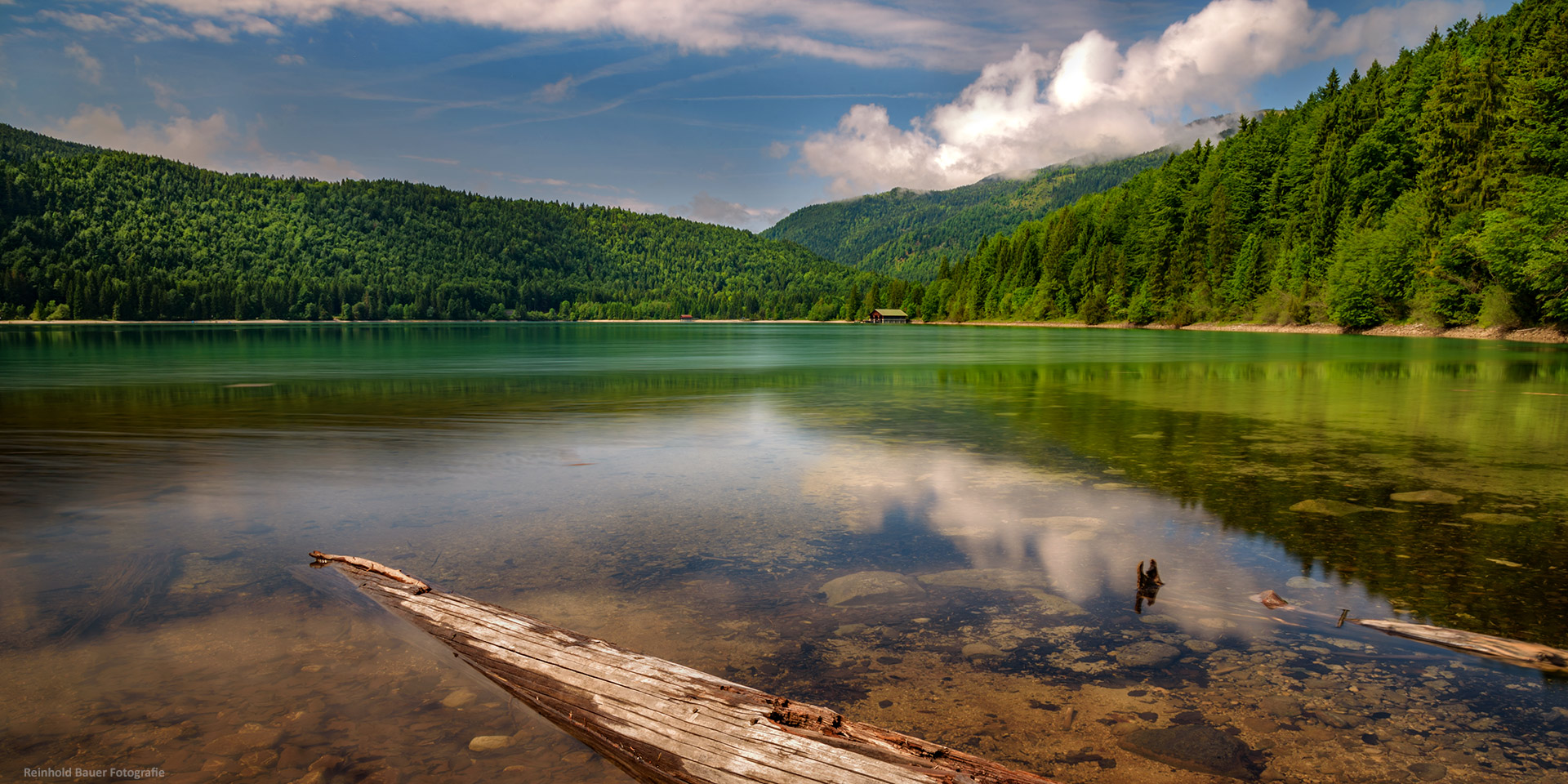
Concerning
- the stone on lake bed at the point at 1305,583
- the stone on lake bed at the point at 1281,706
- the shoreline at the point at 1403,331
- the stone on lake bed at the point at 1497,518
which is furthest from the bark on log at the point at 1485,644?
the shoreline at the point at 1403,331

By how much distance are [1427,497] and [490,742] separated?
38.4ft

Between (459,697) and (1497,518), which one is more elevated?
(1497,518)

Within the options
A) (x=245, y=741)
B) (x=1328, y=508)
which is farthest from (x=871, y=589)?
(x=1328, y=508)

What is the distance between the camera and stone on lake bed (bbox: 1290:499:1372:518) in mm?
9867

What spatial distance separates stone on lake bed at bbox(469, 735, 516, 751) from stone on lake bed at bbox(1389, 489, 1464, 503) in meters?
11.1

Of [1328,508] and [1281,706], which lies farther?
[1328,508]

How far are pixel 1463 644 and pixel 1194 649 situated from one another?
186 cm

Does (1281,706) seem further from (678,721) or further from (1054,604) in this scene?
(678,721)

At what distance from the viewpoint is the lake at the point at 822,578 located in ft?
15.8

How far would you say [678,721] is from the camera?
4484 millimetres

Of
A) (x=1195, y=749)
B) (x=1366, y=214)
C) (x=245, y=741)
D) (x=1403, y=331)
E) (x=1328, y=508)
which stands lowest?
(x=245, y=741)

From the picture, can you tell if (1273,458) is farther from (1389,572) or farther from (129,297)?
(129,297)

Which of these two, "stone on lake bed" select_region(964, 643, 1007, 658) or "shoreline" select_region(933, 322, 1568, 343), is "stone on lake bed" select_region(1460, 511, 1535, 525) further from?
"shoreline" select_region(933, 322, 1568, 343)

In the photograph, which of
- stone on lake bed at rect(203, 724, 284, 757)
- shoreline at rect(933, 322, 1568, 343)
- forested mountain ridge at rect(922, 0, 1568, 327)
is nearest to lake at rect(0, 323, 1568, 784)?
stone on lake bed at rect(203, 724, 284, 757)
